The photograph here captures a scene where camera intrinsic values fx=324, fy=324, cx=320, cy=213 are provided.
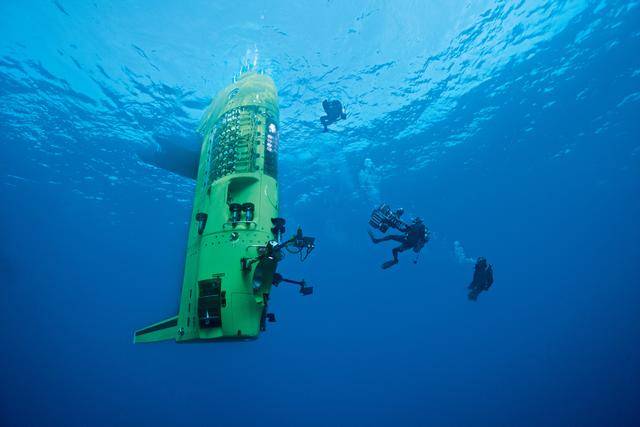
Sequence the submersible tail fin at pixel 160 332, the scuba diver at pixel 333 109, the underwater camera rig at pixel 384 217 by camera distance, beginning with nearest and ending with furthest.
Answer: the submersible tail fin at pixel 160 332 → the underwater camera rig at pixel 384 217 → the scuba diver at pixel 333 109

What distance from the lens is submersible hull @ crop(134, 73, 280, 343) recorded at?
606 centimetres

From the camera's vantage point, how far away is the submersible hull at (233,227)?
19.9ft

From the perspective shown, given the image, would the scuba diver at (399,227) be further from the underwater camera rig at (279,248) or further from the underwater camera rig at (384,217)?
the underwater camera rig at (279,248)

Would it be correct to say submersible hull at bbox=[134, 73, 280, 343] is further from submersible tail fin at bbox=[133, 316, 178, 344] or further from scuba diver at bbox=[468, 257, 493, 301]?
scuba diver at bbox=[468, 257, 493, 301]

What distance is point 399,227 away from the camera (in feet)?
31.1

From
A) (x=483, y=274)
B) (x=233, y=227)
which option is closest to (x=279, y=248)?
(x=233, y=227)

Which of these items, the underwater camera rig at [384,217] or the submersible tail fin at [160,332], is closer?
the submersible tail fin at [160,332]

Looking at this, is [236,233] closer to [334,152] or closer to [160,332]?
[160,332]

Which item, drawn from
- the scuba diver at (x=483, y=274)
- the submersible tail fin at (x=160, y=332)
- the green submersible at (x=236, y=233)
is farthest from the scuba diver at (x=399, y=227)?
the submersible tail fin at (x=160, y=332)

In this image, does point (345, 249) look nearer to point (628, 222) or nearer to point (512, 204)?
point (512, 204)

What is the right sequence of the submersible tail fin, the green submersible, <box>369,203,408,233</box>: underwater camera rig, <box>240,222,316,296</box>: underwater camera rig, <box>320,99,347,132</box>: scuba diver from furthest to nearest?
<box>320,99,347,132</box>: scuba diver
<box>369,203,408,233</box>: underwater camera rig
the submersible tail fin
the green submersible
<box>240,222,316,296</box>: underwater camera rig

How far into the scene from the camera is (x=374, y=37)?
1558 centimetres

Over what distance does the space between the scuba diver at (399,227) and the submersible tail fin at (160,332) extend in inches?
216

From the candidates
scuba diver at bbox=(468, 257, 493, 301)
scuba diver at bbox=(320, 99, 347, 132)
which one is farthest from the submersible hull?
scuba diver at bbox=(468, 257, 493, 301)
